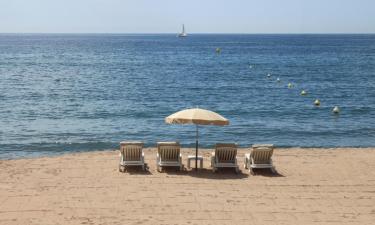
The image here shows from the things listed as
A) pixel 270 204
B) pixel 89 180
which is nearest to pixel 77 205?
pixel 89 180

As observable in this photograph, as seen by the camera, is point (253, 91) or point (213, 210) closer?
point (213, 210)

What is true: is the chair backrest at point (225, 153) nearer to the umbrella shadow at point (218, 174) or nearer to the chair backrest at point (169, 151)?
the umbrella shadow at point (218, 174)

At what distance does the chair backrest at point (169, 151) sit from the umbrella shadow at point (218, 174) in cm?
64

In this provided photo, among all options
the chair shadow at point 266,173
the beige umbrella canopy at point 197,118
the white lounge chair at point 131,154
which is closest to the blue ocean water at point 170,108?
the white lounge chair at point 131,154

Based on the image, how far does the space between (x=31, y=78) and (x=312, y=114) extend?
34.2 metres

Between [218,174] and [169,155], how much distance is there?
1.57 metres

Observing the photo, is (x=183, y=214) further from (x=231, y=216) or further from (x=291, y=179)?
(x=291, y=179)

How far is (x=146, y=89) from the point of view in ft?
157

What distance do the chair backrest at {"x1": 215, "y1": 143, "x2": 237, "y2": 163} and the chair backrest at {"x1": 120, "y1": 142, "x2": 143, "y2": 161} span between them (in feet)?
7.67

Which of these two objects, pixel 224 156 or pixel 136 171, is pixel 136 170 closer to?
pixel 136 171

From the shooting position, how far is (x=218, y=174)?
1538 centimetres

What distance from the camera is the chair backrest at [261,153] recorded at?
1555 cm

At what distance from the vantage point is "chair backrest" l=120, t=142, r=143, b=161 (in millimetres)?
15477

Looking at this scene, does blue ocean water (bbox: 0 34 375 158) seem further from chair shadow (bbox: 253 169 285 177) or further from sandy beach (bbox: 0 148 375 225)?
chair shadow (bbox: 253 169 285 177)
